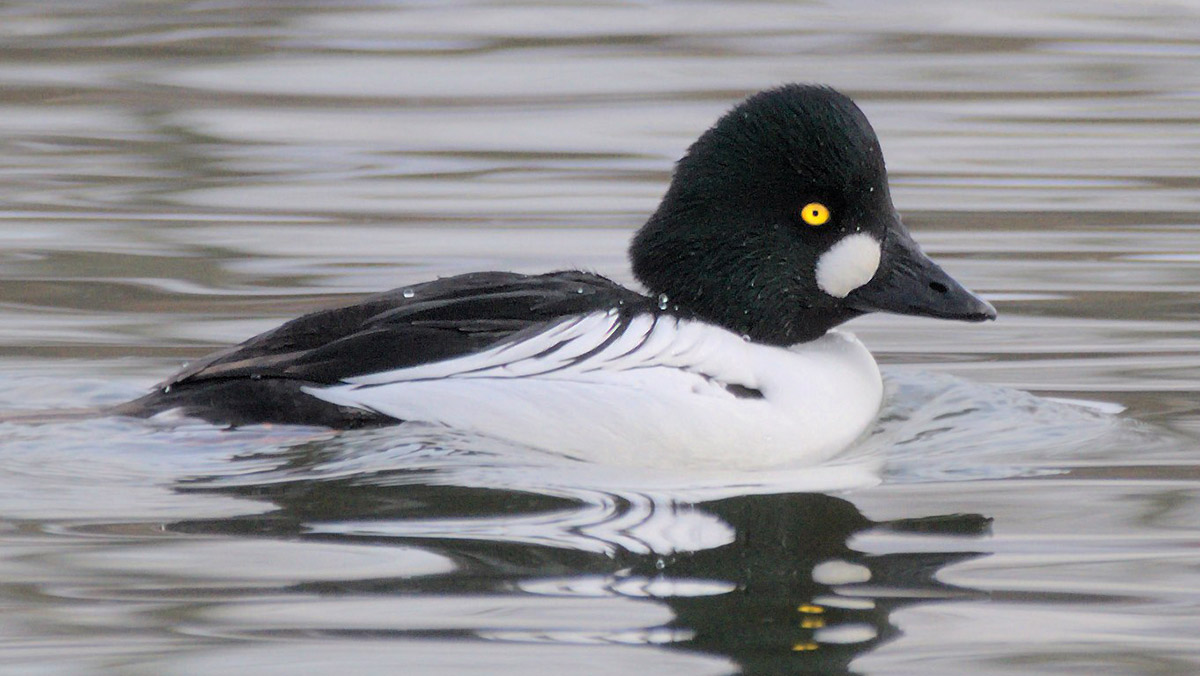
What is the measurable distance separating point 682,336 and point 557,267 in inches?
101

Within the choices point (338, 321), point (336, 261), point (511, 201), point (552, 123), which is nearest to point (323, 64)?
point (552, 123)

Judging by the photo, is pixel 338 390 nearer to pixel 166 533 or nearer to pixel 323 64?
pixel 166 533

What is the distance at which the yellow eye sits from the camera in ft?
18.4

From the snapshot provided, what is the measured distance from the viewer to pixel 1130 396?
6.09m

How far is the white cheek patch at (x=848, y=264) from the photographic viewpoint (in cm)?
565

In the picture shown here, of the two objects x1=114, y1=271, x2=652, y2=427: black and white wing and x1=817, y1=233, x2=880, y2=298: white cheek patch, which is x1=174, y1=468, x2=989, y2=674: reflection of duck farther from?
x1=817, y1=233, x2=880, y2=298: white cheek patch

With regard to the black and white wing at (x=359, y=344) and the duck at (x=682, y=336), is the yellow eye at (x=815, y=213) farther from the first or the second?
the black and white wing at (x=359, y=344)

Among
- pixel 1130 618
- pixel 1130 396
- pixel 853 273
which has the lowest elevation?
pixel 1130 618

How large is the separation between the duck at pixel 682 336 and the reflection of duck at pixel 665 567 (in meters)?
0.29

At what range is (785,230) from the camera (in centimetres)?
561

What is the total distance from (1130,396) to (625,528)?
2.16 metres

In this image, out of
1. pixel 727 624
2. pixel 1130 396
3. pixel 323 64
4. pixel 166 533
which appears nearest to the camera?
pixel 727 624

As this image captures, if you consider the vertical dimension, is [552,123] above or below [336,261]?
above

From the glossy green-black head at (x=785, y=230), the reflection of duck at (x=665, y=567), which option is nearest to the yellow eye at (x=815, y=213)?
the glossy green-black head at (x=785, y=230)
